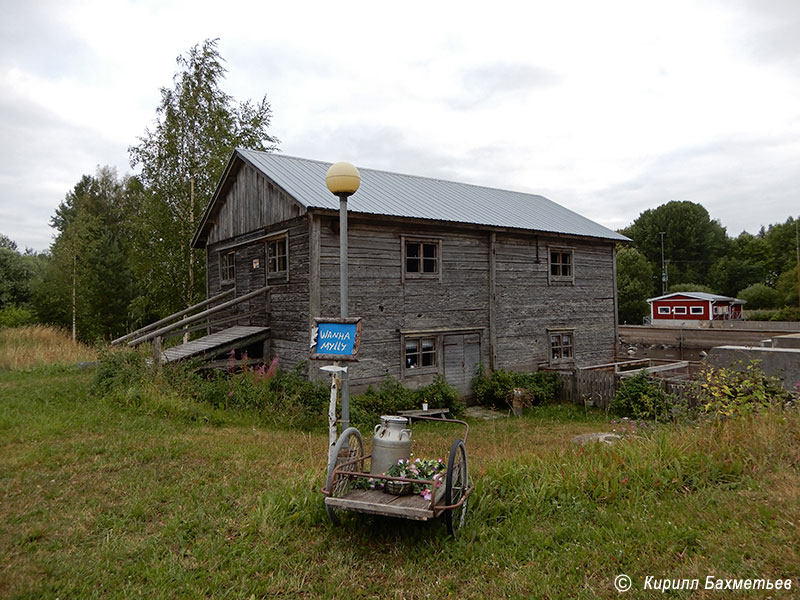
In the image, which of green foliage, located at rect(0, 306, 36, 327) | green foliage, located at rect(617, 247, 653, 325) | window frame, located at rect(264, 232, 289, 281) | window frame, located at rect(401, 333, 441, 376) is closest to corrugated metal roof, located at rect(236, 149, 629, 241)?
window frame, located at rect(264, 232, 289, 281)

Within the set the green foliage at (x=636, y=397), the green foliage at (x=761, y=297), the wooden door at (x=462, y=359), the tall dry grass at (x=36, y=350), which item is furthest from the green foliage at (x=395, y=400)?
the green foliage at (x=761, y=297)

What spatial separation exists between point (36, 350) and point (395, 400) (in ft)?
45.1

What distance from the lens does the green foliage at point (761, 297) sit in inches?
2031

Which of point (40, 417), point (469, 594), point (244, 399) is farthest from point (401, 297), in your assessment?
point (469, 594)

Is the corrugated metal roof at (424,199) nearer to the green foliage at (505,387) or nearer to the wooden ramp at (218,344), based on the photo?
the wooden ramp at (218,344)

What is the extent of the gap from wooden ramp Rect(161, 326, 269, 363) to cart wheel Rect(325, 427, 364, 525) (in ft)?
27.5

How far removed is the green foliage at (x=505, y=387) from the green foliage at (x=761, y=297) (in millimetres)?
47484

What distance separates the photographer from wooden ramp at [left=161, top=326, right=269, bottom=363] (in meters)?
13.1

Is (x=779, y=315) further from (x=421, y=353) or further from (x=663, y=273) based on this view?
(x=421, y=353)

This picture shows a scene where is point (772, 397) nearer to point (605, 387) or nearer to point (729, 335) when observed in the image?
point (605, 387)

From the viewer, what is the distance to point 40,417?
30.7ft

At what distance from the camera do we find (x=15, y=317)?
1169 inches

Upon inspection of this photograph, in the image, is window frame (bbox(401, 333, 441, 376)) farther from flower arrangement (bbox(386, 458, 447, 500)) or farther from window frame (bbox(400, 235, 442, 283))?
flower arrangement (bbox(386, 458, 447, 500))

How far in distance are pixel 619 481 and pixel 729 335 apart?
29133mm
